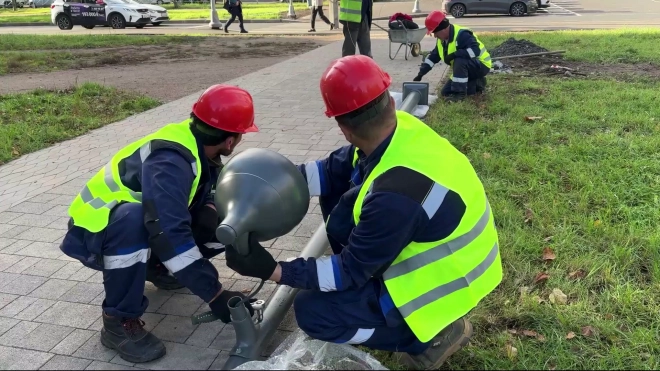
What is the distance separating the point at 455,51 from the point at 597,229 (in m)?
4.66

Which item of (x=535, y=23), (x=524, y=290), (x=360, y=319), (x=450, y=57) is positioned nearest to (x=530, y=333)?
(x=524, y=290)

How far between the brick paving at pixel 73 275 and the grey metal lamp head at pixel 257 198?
843 mm

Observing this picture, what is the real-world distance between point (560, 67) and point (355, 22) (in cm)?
387

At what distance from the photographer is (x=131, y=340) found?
2783 mm

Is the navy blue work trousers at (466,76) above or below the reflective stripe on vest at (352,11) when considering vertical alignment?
below

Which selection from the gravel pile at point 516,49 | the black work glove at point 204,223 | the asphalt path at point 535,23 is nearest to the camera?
the black work glove at point 204,223

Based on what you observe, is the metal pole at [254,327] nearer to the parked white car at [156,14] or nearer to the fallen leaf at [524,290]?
the fallen leaf at [524,290]

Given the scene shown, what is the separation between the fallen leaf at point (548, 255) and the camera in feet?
11.7

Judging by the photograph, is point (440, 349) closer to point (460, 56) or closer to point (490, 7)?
point (460, 56)

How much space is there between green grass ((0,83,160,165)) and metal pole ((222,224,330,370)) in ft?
15.6

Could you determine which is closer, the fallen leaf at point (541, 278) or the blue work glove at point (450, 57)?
the fallen leaf at point (541, 278)

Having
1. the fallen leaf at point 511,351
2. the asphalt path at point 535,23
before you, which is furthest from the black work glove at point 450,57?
the asphalt path at point 535,23

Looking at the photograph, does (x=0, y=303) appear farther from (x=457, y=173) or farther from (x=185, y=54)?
(x=185, y=54)

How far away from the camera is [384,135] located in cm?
242
